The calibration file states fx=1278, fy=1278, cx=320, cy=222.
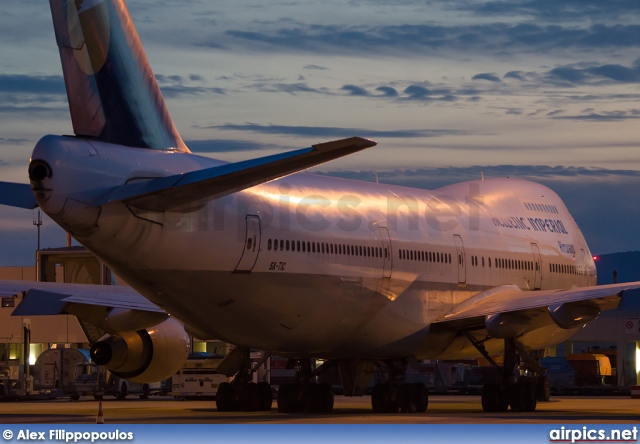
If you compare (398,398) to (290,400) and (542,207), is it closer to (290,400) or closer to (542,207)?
(290,400)

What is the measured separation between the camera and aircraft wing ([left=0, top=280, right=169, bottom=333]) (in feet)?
92.4

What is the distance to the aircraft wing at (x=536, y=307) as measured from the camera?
94.1 feet

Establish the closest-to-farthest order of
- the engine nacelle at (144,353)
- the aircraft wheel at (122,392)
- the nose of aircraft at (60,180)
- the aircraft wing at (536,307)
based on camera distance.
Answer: the nose of aircraft at (60,180) < the engine nacelle at (144,353) < the aircraft wing at (536,307) < the aircraft wheel at (122,392)

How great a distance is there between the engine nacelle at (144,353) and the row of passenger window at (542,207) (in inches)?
528

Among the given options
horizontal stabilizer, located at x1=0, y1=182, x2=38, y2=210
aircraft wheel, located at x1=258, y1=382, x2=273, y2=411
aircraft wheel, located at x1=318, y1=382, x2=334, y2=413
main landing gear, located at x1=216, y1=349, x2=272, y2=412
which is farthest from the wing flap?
aircraft wheel, located at x1=318, y1=382, x2=334, y2=413

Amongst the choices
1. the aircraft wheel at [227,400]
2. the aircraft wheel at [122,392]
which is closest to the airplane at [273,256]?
the aircraft wheel at [227,400]

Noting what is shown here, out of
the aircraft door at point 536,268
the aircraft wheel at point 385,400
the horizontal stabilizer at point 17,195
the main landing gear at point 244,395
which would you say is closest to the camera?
the horizontal stabilizer at point 17,195

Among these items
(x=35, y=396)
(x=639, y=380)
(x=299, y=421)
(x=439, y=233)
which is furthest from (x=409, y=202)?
(x=639, y=380)

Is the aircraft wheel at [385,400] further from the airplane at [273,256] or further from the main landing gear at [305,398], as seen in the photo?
the main landing gear at [305,398]

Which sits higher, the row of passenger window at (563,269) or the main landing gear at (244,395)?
the row of passenger window at (563,269)

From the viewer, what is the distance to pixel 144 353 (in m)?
28.8

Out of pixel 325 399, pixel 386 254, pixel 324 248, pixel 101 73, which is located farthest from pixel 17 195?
pixel 325 399

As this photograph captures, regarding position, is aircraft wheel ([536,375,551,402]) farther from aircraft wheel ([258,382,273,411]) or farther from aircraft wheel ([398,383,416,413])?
aircraft wheel ([258,382,273,411])

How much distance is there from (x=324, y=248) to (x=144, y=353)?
4815 millimetres
